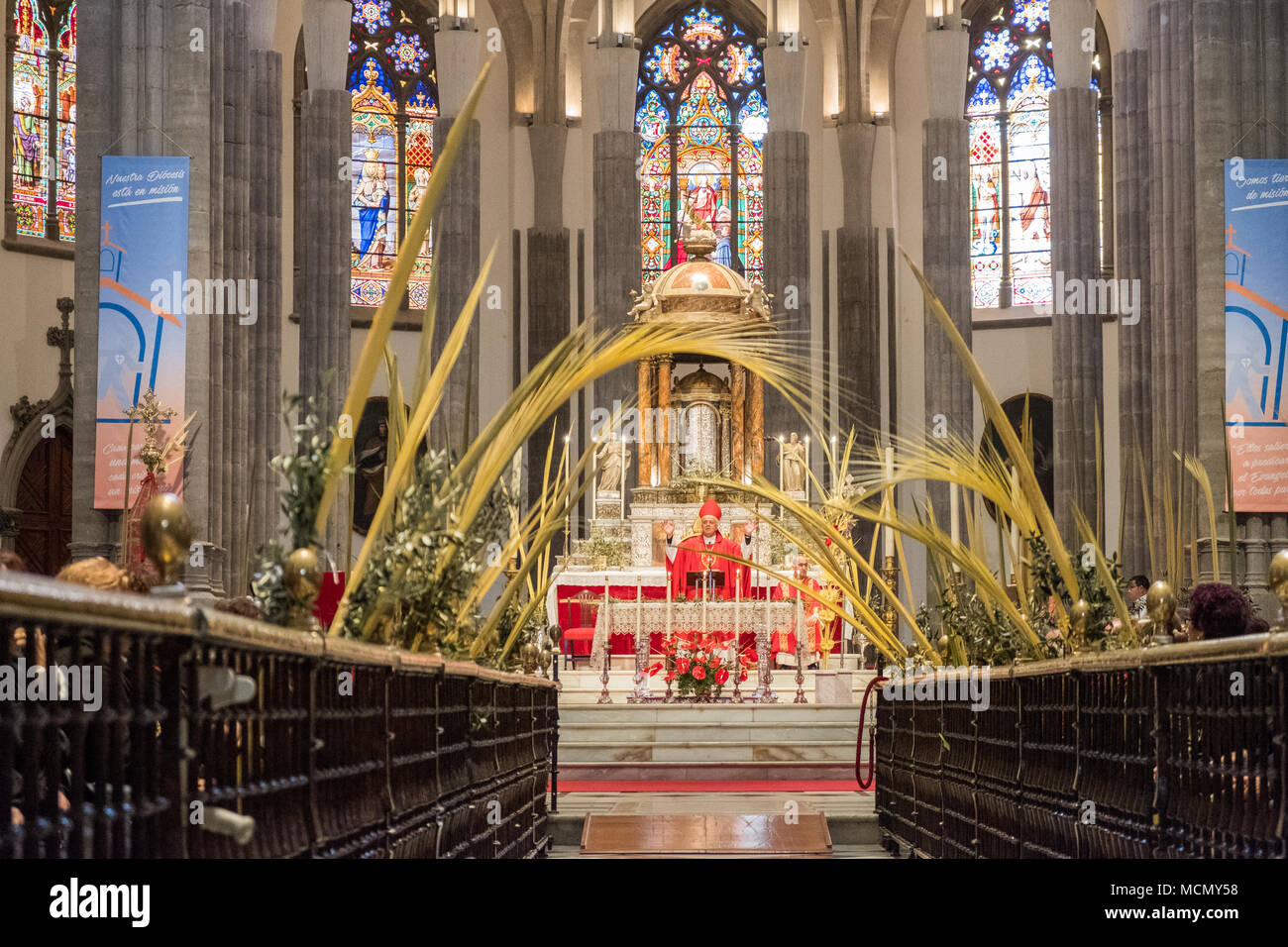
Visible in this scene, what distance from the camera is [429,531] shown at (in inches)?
228

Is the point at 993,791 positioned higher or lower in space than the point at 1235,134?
lower

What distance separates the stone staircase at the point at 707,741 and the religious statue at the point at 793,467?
660 centimetres

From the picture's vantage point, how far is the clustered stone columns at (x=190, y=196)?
1365cm

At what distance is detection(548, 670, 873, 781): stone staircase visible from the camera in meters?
13.3

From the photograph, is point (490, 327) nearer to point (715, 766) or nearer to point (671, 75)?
point (671, 75)

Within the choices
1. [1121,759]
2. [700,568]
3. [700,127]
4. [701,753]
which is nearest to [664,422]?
[700,568]

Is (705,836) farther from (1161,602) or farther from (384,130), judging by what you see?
(384,130)

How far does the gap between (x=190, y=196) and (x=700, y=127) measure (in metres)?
16.3

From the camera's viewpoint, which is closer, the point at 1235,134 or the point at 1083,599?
the point at 1083,599

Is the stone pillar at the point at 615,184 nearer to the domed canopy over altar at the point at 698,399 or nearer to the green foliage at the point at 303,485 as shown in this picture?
the domed canopy over altar at the point at 698,399

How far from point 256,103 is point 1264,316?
36.2 feet

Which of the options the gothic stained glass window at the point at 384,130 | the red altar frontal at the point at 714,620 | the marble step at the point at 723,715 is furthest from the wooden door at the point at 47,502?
the marble step at the point at 723,715

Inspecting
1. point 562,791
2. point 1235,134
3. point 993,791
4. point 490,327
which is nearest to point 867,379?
point 490,327

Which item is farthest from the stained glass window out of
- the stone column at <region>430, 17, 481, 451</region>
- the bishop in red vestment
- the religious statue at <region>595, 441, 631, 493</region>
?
the bishop in red vestment
